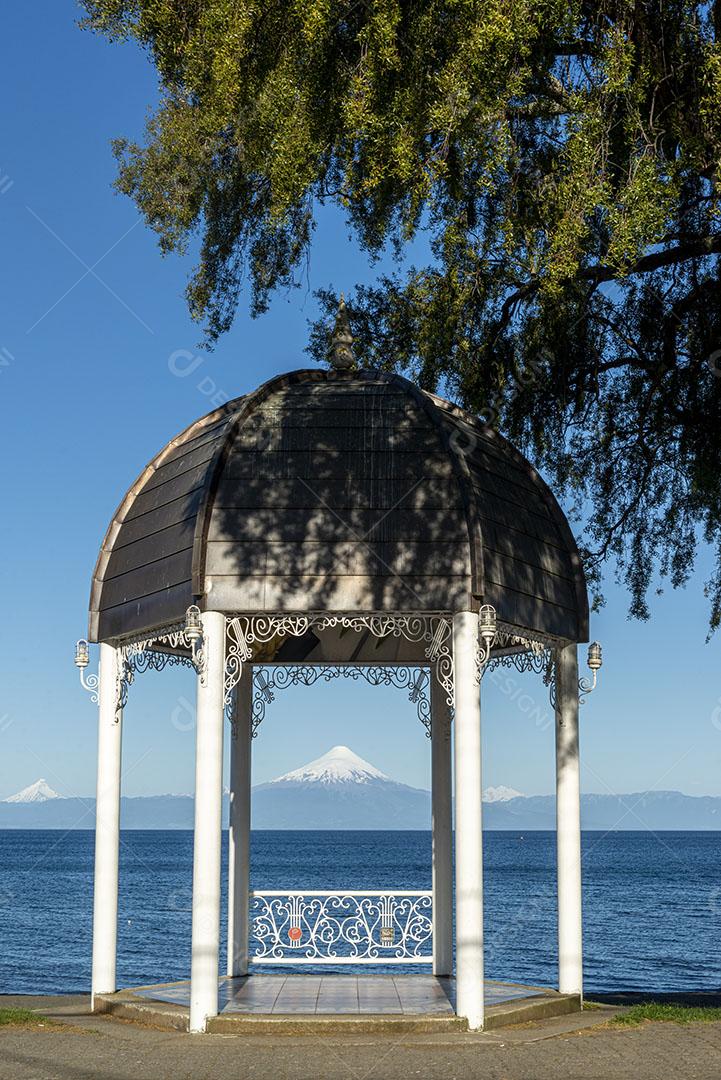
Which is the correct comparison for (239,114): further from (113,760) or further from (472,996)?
(472,996)

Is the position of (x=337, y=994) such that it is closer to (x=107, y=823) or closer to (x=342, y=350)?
(x=107, y=823)

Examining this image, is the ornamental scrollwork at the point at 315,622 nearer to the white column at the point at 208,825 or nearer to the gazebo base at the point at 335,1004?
the white column at the point at 208,825

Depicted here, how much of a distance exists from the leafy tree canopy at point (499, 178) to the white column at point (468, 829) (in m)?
3.69

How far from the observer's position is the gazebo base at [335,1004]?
10719mm

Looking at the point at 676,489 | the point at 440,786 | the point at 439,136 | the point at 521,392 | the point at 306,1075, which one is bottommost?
the point at 306,1075

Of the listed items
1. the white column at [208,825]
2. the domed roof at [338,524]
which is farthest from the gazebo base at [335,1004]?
the domed roof at [338,524]

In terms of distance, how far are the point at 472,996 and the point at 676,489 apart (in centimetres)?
776

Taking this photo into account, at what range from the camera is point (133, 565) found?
12297 mm

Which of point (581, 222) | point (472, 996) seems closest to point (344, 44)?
point (581, 222)

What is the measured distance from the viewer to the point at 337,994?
41.1 feet

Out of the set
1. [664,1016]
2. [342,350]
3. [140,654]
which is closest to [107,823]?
[140,654]

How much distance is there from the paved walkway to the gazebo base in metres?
0.19

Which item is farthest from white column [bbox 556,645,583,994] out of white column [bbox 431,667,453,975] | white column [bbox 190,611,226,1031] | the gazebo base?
white column [bbox 190,611,226,1031]

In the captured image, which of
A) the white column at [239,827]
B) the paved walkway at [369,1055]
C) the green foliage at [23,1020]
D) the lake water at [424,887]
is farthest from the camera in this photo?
the lake water at [424,887]
